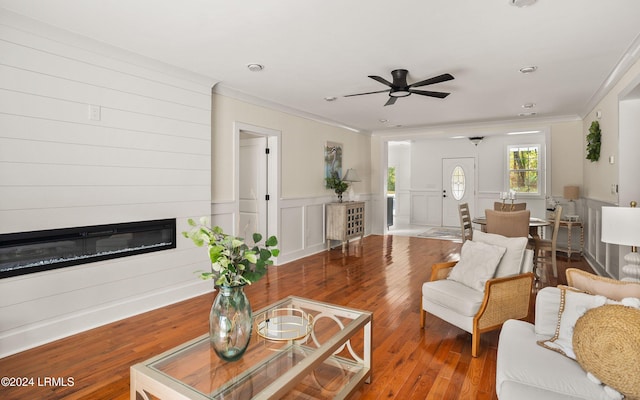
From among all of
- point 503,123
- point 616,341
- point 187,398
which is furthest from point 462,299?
point 503,123

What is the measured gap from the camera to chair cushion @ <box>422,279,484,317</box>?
2635mm

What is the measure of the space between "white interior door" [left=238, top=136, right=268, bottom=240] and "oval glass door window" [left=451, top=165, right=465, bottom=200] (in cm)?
640

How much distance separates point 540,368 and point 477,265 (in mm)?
1392

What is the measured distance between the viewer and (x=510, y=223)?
4.47m

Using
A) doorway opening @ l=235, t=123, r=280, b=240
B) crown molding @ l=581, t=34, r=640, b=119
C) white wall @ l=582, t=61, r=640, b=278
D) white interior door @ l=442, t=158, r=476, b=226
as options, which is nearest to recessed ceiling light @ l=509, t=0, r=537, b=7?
crown molding @ l=581, t=34, r=640, b=119

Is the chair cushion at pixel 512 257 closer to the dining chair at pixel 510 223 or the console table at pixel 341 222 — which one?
the dining chair at pixel 510 223

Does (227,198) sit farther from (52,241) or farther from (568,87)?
(568,87)

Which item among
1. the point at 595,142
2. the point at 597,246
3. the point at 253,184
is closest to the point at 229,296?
the point at 253,184

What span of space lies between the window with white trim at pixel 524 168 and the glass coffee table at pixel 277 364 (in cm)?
821

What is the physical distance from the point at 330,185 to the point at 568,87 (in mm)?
3907

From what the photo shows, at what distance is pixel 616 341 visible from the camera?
1440 millimetres

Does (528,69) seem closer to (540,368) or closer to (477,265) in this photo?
(477,265)

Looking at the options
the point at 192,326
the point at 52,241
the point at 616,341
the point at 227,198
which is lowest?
the point at 192,326

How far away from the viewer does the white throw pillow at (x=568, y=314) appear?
1.69 m
